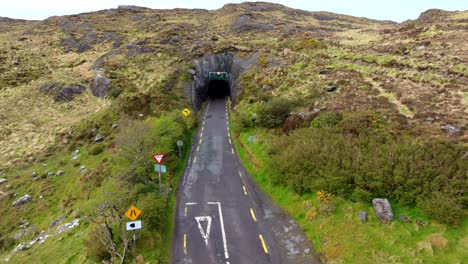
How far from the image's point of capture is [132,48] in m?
66.1

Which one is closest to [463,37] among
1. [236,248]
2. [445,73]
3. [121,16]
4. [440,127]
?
[445,73]

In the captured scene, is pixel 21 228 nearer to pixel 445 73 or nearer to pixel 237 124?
pixel 237 124

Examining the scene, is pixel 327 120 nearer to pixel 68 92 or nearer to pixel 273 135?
pixel 273 135

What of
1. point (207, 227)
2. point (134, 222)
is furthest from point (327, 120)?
point (134, 222)

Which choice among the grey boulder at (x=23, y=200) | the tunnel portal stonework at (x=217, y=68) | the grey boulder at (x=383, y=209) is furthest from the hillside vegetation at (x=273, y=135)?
the tunnel portal stonework at (x=217, y=68)

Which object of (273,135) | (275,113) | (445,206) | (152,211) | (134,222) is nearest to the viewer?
(134,222)

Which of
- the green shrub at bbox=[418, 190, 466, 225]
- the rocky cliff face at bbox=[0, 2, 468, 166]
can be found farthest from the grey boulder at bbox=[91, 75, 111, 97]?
the green shrub at bbox=[418, 190, 466, 225]

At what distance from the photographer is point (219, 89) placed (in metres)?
65.1

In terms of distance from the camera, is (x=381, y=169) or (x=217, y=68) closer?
(x=381, y=169)

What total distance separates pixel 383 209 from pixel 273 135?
589 inches

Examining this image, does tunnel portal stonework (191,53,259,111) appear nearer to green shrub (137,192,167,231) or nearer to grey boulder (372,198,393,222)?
green shrub (137,192,167,231)

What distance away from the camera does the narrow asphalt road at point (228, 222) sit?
56.8ft

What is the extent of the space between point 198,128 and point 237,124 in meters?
6.54

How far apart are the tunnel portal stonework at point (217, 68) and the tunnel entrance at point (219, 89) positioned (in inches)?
67.0
